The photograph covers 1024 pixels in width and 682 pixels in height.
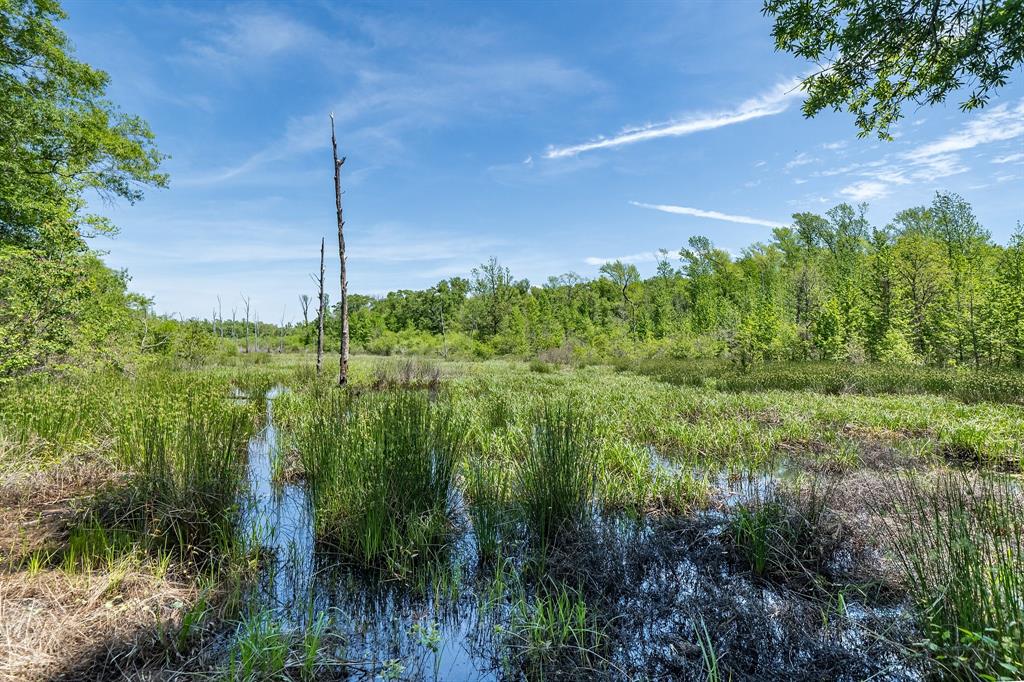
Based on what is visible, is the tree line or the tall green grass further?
the tree line

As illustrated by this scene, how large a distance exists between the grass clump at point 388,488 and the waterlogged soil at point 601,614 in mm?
183

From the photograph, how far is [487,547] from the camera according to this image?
3527 millimetres

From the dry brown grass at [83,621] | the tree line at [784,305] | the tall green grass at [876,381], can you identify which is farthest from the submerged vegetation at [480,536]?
the tree line at [784,305]

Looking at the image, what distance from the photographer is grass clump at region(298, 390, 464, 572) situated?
3.41m

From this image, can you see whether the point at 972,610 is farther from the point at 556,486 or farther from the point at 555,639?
the point at 556,486

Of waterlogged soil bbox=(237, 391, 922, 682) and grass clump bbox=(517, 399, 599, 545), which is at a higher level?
grass clump bbox=(517, 399, 599, 545)

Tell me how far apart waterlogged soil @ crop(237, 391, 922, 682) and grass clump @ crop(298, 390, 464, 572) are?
183mm

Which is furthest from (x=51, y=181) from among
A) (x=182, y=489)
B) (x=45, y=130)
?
(x=182, y=489)

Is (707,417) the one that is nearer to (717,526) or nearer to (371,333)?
(717,526)

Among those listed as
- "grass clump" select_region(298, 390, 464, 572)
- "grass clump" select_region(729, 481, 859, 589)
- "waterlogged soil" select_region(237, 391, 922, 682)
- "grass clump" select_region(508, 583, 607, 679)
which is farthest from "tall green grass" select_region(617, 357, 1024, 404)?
"grass clump" select_region(508, 583, 607, 679)

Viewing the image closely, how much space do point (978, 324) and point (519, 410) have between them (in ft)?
73.9

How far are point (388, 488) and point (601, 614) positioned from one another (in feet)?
6.23

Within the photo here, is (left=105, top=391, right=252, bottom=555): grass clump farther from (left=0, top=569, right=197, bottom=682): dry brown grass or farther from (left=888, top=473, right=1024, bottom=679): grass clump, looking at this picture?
(left=888, top=473, right=1024, bottom=679): grass clump

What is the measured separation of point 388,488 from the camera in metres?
3.64
